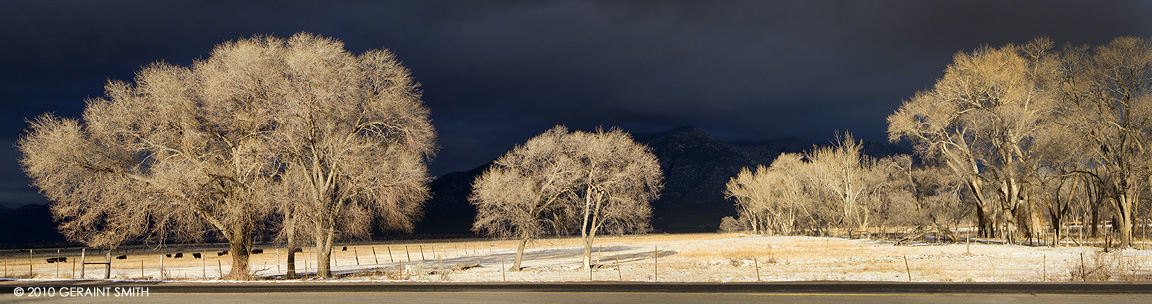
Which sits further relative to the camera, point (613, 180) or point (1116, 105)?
point (1116, 105)

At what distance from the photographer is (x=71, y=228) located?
26922 mm

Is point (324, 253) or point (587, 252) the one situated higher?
point (324, 253)

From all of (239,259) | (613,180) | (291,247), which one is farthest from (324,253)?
(613,180)

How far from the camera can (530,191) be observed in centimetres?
3338

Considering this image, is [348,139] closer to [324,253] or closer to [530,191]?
[324,253]

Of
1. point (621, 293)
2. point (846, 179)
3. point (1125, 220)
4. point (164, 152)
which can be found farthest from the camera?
point (846, 179)

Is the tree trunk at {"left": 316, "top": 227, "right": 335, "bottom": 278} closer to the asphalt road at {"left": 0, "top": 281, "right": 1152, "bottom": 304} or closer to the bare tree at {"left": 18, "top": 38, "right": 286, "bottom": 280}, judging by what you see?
the bare tree at {"left": 18, "top": 38, "right": 286, "bottom": 280}

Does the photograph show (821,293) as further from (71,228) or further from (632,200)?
(71,228)

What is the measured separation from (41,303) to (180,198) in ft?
26.0

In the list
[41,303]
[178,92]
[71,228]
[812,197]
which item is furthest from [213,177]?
[812,197]

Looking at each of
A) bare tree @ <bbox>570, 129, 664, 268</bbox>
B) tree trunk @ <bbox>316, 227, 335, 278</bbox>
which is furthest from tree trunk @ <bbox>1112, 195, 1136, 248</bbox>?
tree trunk @ <bbox>316, 227, 335, 278</bbox>

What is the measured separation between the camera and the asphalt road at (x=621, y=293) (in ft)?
54.0

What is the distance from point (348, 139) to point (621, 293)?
15.1 m

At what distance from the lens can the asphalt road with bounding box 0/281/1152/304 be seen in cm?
1647
